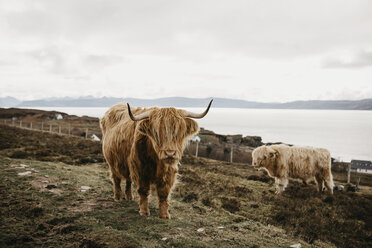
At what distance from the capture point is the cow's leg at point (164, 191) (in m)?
Answer: 4.40

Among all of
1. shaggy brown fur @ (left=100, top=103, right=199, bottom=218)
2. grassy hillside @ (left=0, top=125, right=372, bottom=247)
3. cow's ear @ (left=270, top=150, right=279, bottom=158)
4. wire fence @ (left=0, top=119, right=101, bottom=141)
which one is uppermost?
shaggy brown fur @ (left=100, top=103, right=199, bottom=218)

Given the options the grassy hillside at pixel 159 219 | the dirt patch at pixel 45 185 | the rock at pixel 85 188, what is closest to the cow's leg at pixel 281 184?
the grassy hillside at pixel 159 219

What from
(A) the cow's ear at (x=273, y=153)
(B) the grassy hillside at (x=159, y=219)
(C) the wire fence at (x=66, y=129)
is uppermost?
(A) the cow's ear at (x=273, y=153)

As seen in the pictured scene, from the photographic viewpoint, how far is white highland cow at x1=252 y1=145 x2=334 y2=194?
995cm

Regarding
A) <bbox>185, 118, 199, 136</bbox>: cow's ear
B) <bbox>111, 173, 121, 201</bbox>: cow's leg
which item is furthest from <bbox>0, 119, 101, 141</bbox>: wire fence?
<bbox>185, 118, 199, 136</bbox>: cow's ear

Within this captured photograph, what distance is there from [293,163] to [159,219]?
300 inches

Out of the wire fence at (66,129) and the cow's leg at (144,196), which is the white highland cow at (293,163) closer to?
the cow's leg at (144,196)

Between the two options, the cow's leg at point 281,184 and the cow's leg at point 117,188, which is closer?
the cow's leg at point 117,188

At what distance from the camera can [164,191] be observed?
14.5 feet

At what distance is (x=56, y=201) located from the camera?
4.83 m

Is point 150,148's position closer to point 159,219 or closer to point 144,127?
point 144,127

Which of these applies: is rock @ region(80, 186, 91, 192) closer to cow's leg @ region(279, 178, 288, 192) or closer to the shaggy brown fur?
the shaggy brown fur

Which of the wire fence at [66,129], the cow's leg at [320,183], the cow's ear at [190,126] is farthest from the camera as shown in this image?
the wire fence at [66,129]

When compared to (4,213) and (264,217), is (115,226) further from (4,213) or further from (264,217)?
(264,217)
